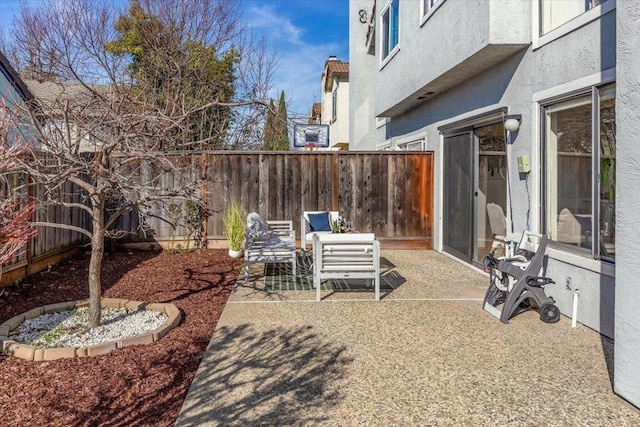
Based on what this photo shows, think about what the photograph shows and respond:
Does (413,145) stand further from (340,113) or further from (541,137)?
(340,113)

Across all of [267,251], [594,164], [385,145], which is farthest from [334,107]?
[594,164]

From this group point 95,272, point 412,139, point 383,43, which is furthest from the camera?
point 383,43

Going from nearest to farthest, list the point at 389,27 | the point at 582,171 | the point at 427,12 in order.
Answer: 1. the point at 582,171
2. the point at 427,12
3. the point at 389,27

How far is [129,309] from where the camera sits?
4.78 m

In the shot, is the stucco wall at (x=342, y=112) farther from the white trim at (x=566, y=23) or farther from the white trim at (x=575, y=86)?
the white trim at (x=575, y=86)

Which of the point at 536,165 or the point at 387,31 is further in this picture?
the point at 387,31

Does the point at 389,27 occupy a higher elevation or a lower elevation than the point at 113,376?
higher

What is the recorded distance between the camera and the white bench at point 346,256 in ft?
18.1

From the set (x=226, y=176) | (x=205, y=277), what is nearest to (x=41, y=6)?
(x=226, y=176)

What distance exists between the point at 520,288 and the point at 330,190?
5264 millimetres

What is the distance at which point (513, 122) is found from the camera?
228 inches

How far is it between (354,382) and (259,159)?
6700 mm

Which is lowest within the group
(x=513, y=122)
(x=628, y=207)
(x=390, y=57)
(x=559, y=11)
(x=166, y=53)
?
(x=628, y=207)

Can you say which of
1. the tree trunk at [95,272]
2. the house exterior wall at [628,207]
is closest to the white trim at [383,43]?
the house exterior wall at [628,207]
